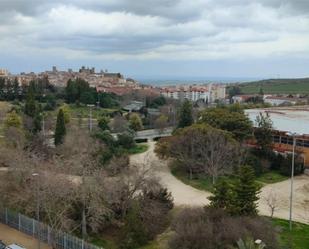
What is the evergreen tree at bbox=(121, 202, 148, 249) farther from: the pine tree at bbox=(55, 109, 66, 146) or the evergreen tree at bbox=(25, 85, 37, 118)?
the evergreen tree at bbox=(25, 85, 37, 118)

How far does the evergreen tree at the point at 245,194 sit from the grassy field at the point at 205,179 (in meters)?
10.4

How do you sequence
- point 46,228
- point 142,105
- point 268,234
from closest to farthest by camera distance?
point 268,234 < point 46,228 < point 142,105

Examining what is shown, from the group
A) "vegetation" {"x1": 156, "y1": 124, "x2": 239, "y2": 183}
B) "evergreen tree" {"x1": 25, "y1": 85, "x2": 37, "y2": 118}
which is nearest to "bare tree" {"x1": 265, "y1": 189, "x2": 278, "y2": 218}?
"vegetation" {"x1": 156, "y1": 124, "x2": 239, "y2": 183}

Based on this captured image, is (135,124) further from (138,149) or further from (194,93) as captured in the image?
(194,93)

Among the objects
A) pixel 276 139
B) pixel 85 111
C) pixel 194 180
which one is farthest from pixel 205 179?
pixel 85 111

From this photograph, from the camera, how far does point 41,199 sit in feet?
73.9

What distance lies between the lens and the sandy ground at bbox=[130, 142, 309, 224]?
1079 inches

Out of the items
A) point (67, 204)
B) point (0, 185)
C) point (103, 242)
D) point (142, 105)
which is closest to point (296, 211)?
point (103, 242)

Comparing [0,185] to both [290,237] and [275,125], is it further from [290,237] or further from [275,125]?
[275,125]

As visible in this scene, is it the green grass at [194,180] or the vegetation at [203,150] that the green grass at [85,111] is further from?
the vegetation at [203,150]

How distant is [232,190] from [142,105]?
203ft

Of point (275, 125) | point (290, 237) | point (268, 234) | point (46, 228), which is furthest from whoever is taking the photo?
point (275, 125)

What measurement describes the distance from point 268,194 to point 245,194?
1067cm

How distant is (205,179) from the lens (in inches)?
1378
